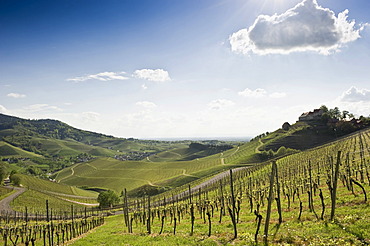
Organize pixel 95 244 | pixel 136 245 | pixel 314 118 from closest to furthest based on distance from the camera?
pixel 136 245, pixel 95 244, pixel 314 118

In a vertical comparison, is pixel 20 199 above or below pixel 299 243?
below

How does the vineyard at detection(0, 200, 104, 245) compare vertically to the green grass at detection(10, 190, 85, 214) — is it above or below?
above

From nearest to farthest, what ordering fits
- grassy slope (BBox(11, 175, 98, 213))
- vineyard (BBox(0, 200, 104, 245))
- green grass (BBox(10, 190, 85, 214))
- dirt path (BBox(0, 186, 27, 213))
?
vineyard (BBox(0, 200, 104, 245)), dirt path (BBox(0, 186, 27, 213)), green grass (BBox(10, 190, 85, 214)), grassy slope (BBox(11, 175, 98, 213))

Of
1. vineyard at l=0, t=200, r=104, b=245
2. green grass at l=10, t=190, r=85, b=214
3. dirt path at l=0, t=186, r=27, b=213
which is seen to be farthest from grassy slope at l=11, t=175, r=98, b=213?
vineyard at l=0, t=200, r=104, b=245

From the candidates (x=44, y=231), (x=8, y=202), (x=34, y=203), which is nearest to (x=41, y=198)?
(x=34, y=203)

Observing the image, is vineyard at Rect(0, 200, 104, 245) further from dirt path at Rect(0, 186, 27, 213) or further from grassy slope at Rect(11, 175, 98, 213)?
dirt path at Rect(0, 186, 27, 213)

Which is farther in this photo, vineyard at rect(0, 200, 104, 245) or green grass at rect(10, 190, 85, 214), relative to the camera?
green grass at rect(10, 190, 85, 214)

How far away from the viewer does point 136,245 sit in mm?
19062

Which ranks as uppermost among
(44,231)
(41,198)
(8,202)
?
(44,231)

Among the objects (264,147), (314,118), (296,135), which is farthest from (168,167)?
(314,118)

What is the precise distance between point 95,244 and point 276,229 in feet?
57.3

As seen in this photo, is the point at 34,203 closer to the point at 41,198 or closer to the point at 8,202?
the point at 8,202

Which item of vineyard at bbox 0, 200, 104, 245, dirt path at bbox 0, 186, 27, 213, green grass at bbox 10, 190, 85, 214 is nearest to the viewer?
vineyard at bbox 0, 200, 104, 245

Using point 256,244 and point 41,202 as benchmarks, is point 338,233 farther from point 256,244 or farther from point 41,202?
point 41,202
